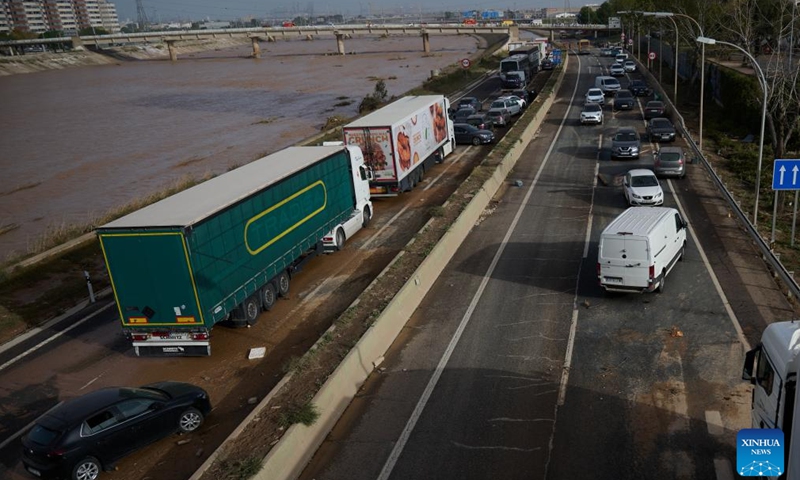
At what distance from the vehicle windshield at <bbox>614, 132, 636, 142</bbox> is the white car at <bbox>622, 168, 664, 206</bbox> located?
9.41 m

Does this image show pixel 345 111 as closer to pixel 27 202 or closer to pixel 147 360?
pixel 27 202

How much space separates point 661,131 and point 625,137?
432 centimetres

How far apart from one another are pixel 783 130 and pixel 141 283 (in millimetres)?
28795

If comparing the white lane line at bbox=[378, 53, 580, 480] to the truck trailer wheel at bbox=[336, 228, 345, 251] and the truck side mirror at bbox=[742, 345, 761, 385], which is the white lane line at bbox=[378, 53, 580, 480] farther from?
the truck trailer wheel at bbox=[336, 228, 345, 251]

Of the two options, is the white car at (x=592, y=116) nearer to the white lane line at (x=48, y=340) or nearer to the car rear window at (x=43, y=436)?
the white lane line at (x=48, y=340)

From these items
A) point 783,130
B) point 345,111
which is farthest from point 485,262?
point 345,111

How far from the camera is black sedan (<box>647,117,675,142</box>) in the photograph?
4038 centimetres

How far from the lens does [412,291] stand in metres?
19.6

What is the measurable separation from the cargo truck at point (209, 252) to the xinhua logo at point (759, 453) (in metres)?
11.9

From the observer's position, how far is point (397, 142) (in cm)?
3011

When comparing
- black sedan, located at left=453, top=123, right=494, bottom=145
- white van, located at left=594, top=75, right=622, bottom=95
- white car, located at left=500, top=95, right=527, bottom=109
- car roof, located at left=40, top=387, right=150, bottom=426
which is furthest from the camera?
white van, located at left=594, top=75, right=622, bottom=95

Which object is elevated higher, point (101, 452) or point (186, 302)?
point (186, 302)

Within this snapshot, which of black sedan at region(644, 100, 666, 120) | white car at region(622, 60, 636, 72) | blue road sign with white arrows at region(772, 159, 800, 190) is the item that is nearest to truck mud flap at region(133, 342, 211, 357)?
blue road sign with white arrows at region(772, 159, 800, 190)

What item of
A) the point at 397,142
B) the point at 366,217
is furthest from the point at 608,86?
the point at 366,217
